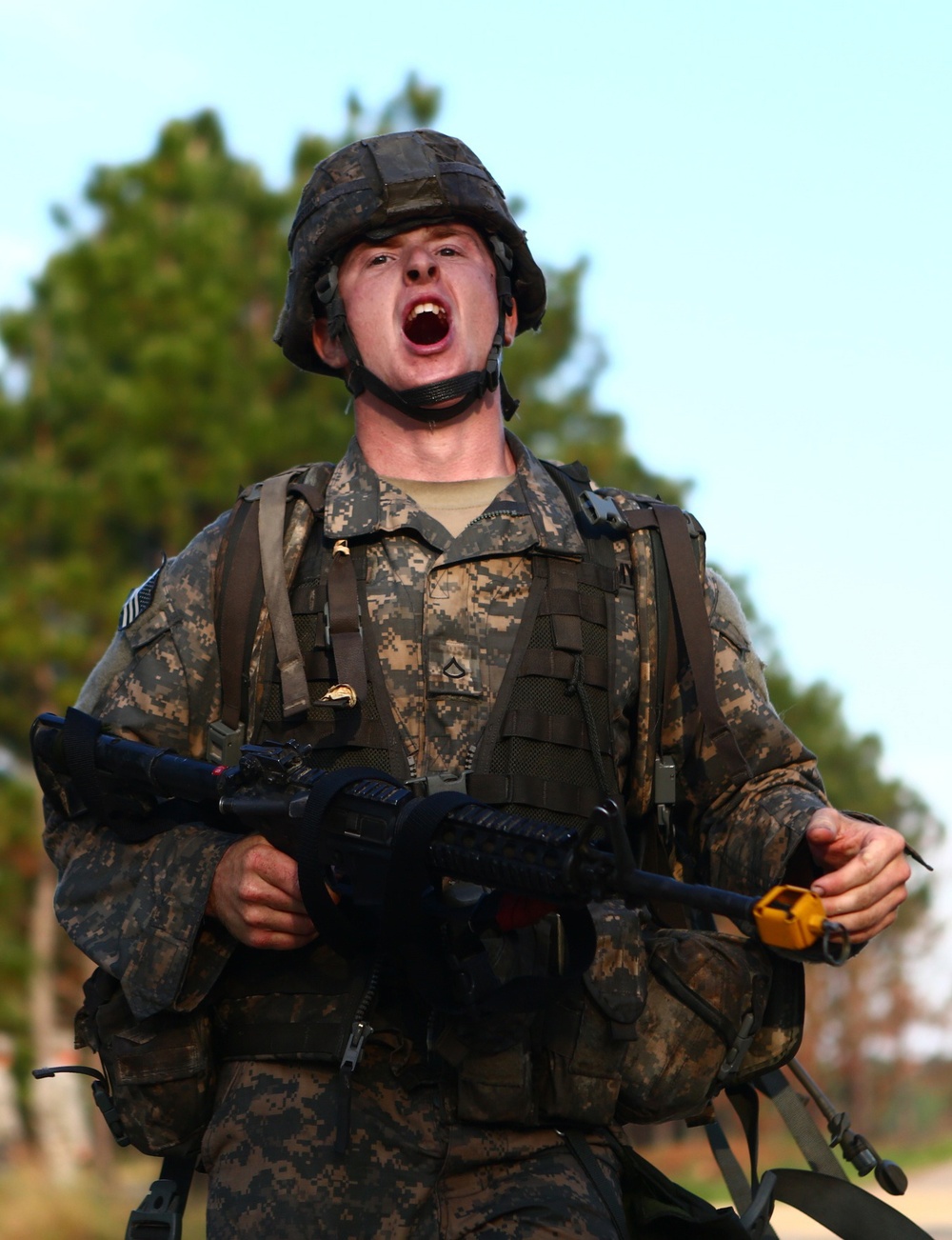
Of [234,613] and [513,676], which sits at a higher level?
[234,613]

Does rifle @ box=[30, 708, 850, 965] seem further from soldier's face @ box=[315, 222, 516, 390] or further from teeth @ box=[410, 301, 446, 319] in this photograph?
teeth @ box=[410, 301, 446, 319]

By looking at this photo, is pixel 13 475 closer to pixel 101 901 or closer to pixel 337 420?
pixel 337 420

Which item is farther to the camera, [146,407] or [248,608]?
[146,407]

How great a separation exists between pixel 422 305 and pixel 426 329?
0.06 metres

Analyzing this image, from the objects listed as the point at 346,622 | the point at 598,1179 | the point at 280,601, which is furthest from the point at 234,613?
the point at 598,1179

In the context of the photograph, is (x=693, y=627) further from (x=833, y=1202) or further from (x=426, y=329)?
(x=833, y=1202)

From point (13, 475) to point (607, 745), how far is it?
15186 mm

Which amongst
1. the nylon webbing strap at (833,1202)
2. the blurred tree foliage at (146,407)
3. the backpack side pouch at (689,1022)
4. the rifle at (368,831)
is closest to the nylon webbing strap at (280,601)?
the rifle at (368,831)

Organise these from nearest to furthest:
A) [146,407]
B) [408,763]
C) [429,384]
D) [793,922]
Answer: [793,922] → [408,763] → [429,384] → [146,407]

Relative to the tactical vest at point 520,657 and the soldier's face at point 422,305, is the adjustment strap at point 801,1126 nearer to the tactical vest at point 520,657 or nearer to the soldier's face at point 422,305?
the tactical vest at point 520,657

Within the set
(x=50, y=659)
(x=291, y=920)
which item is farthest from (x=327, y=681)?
(x=50, y=659)

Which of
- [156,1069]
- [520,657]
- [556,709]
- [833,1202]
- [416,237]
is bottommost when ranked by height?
[833,1202]

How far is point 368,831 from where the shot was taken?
324cm

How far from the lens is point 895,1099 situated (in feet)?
92.8
